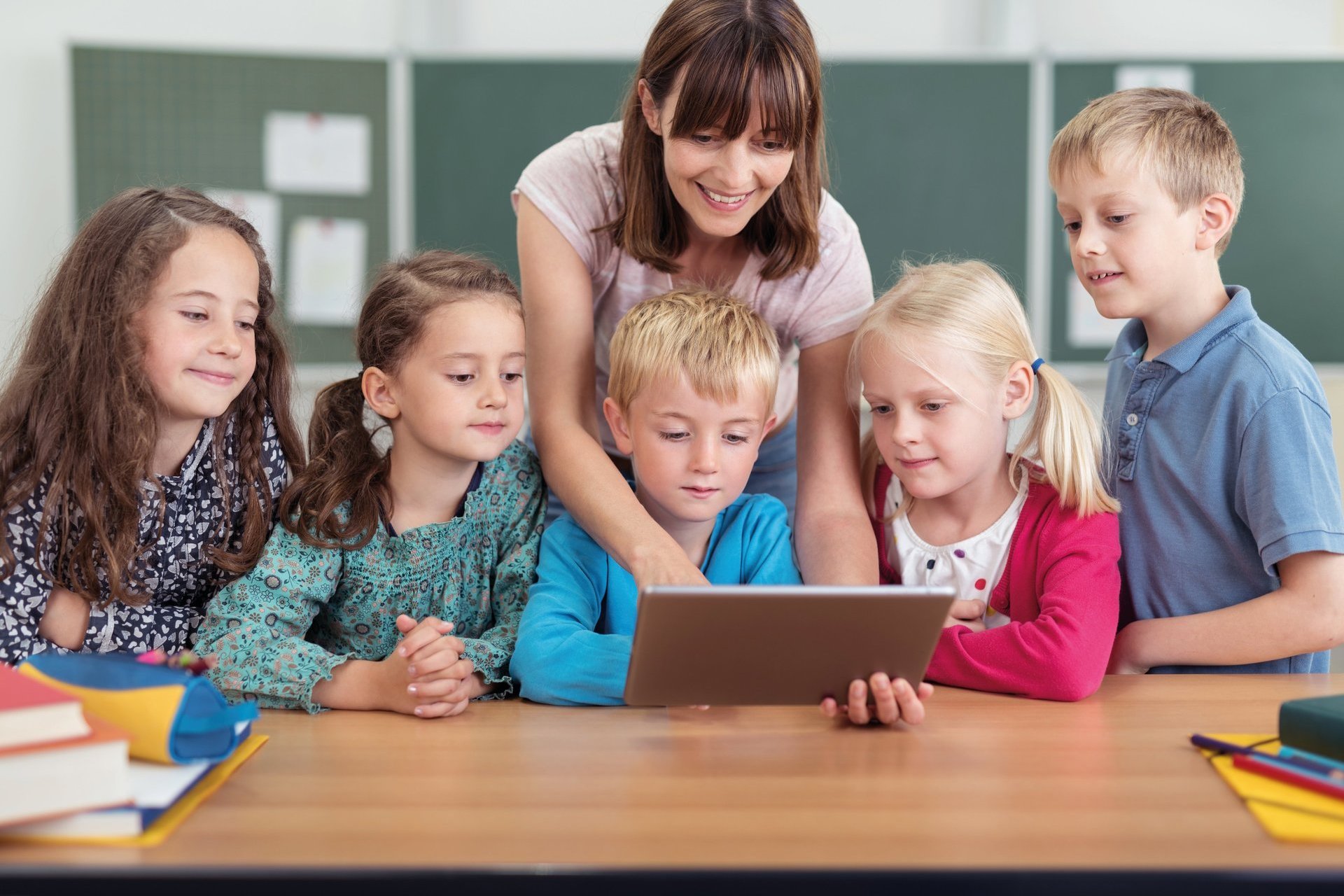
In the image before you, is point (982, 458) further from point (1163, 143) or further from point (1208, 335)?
point (1163, 143)

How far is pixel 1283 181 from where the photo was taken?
351cm

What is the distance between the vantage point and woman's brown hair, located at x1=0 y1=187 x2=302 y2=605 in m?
1.26

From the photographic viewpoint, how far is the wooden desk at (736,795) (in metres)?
0.75

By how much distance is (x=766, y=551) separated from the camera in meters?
1.42

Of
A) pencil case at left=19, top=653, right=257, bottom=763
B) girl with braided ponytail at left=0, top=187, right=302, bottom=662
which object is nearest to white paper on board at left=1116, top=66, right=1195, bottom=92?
girl with braided ponytail at left=0, top=187, right=302, bottom=662

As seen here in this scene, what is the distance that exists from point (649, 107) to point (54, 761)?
100 cm

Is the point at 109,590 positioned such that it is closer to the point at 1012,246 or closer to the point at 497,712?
the point at 497,712

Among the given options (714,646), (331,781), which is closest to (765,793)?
(714,646)

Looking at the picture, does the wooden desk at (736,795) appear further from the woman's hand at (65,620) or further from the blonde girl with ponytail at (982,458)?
the woman's hand at (65,620)

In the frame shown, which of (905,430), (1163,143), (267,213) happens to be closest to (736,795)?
(905,430)

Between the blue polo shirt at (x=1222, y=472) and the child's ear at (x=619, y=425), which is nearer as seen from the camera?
the blue polo shirt at (x=1222, y=472)

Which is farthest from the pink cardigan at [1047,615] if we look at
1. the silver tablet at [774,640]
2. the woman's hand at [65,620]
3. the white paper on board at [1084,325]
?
the white paper on board at [1084,325]

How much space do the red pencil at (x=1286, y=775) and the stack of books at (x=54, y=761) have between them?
84cm

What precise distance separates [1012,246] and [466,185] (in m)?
1.70
